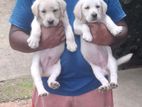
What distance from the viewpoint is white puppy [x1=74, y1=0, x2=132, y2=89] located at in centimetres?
290

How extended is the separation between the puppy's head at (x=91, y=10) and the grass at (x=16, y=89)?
2.94m

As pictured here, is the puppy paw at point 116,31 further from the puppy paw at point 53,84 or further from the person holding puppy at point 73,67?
the puppy paw at point 53,84

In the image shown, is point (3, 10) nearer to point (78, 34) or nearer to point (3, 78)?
point (3, 78)

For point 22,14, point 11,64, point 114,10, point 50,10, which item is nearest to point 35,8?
point 50,10

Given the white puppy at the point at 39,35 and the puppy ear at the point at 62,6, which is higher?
the puppy ear at the point at 62,6

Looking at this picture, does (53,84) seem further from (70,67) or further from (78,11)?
(78,11)

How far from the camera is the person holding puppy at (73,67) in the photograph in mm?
2967

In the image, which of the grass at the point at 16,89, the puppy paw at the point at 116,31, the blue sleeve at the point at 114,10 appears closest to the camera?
the puppy paw at the point at 116,31

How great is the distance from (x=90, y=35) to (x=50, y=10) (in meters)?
0.29

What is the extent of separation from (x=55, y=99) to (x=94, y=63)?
1.13 feet

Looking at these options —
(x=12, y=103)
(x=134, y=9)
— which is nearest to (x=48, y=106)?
(x=12, y=103)

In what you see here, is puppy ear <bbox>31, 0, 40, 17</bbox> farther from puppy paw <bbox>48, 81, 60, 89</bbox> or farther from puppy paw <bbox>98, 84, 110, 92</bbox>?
puppy paw <bbox>98, 84, 110, 92</bbox>

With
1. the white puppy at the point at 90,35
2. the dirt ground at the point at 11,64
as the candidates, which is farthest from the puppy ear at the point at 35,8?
the dirt ground at the point at 11,64

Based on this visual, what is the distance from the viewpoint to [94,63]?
117 inches
